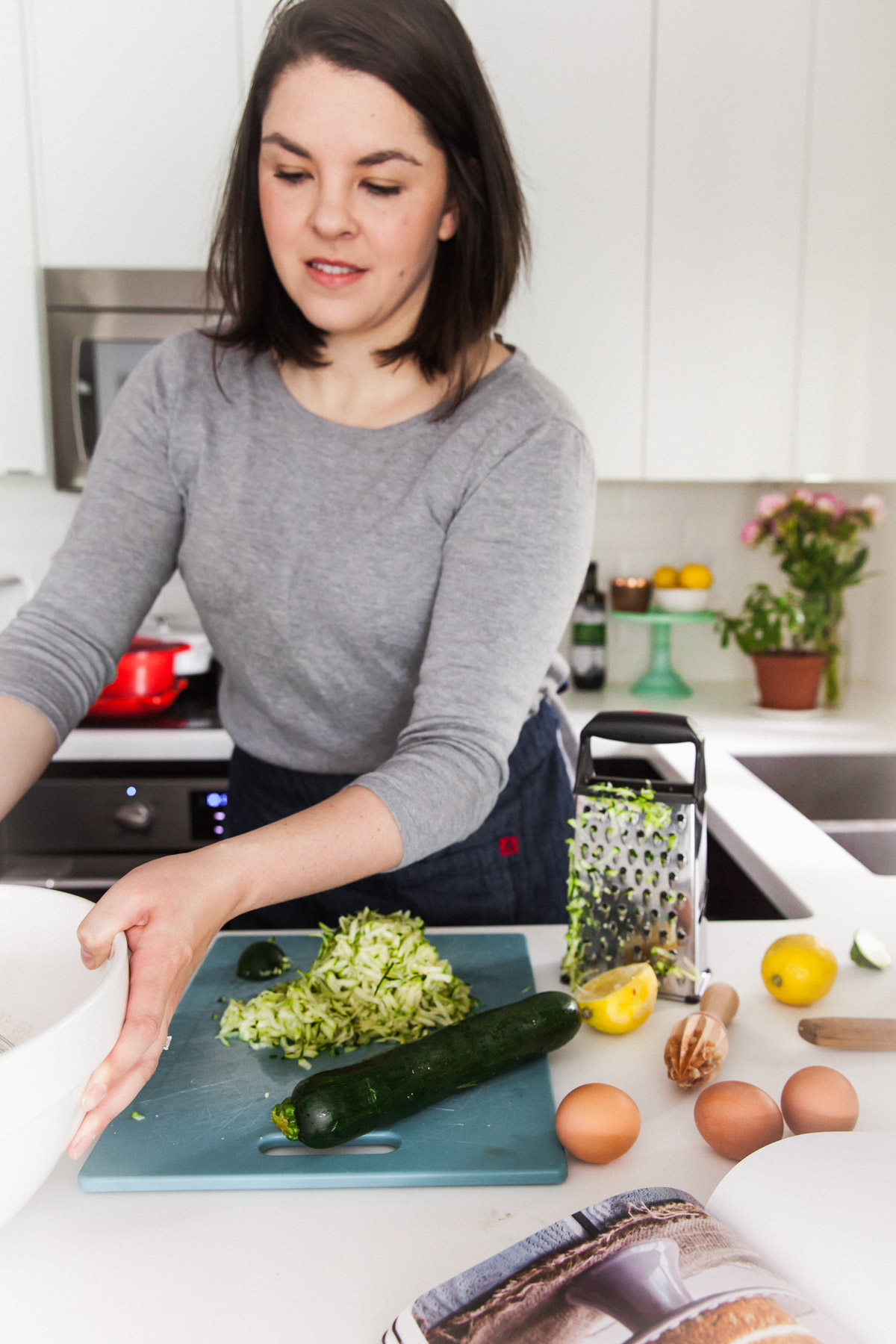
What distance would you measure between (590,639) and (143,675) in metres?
1.07

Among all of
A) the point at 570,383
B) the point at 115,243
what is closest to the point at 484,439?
the point at 570,383

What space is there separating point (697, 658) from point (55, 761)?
1.61 meters

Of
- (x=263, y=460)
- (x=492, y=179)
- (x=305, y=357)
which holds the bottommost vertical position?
(x=263, y=460)

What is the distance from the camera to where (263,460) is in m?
1.15

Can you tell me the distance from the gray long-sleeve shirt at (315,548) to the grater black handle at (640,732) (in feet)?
0.26

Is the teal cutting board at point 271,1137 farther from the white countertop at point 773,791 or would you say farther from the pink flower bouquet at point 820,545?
the pink flower bouquet at point 820,545

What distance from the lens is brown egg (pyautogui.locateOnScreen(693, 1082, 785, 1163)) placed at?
0.65 m

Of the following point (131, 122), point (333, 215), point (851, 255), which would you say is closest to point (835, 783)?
point (851, 255)

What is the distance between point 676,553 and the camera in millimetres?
2697

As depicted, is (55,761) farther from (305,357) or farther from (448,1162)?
(448,1162)

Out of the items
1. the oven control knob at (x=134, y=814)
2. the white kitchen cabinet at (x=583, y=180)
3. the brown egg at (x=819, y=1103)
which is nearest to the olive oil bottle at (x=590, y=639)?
the white kitchen cabinet at (x=583, y=180)

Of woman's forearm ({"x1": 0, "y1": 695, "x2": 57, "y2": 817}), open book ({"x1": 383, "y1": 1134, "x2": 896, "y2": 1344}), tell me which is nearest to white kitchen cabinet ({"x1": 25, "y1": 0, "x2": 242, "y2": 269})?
woman's forearm ({"x1": 0, "y1": 695, "x2": 57, "y2": 817})

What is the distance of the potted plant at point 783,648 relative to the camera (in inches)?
91.7

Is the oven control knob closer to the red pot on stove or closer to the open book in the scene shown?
the red pot on stove
